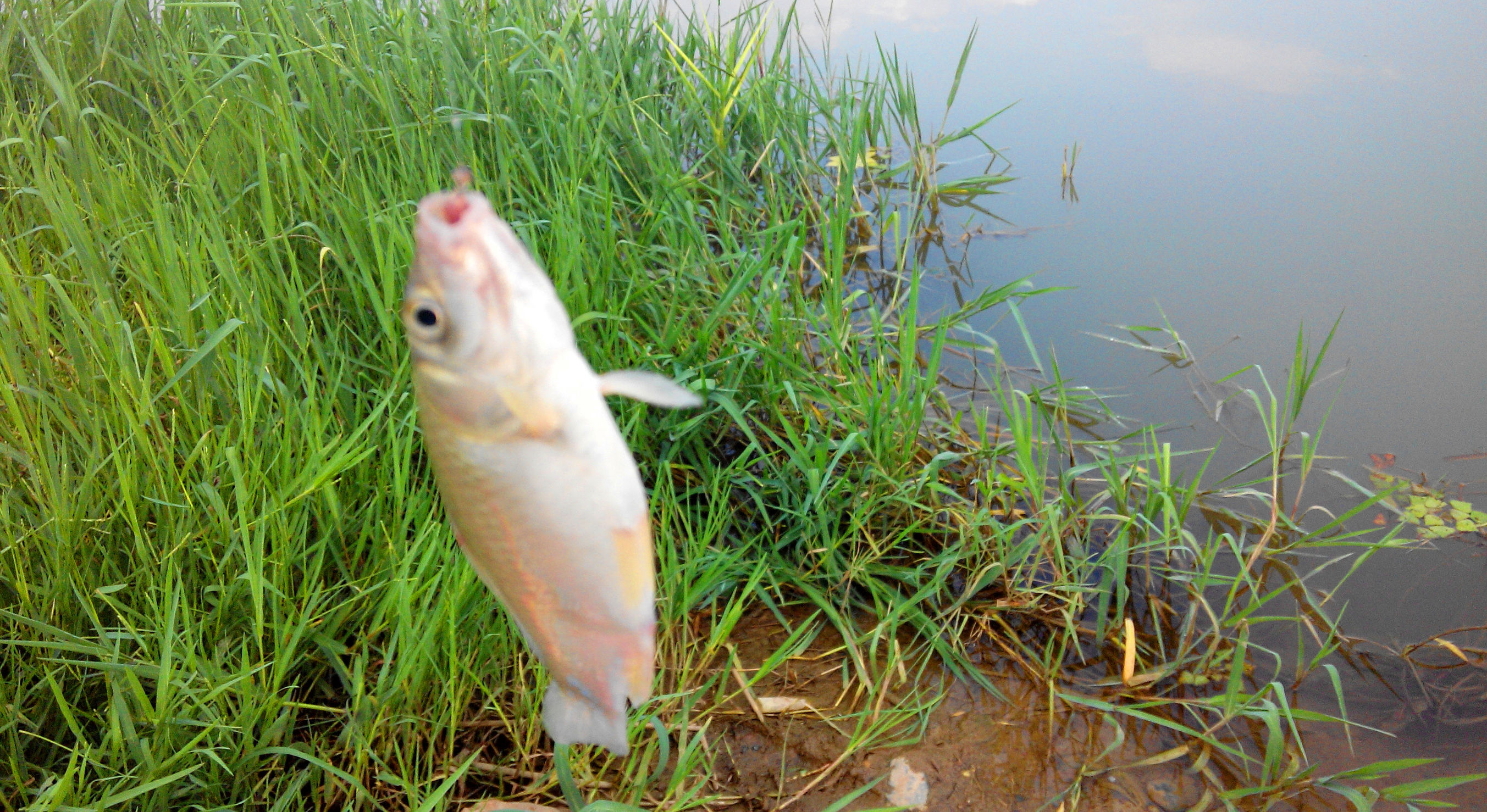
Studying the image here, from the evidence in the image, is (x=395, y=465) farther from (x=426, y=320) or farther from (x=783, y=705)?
(x=426, y=320)

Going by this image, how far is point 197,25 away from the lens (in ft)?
9.34

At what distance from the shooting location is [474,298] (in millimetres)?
517

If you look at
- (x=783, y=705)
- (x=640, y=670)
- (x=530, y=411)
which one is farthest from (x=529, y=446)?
(x=783, y=705)

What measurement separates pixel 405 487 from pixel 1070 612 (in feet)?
5.66

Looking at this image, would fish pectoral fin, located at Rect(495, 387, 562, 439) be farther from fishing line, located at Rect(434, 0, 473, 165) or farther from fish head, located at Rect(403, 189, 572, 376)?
fishing line, located at Rect(434, 0, 473, 165)

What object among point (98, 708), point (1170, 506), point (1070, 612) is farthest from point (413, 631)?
point (1170, 506)

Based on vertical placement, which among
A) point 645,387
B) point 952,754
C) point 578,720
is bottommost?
point 952,754

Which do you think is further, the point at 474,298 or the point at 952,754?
the point at 952,754

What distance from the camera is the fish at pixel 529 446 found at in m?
0.52

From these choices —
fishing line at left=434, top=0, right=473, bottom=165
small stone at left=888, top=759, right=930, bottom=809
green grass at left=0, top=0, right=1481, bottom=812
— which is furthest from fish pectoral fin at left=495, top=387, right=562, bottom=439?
fishing line at left=434, top=0, right=473, bottom=165

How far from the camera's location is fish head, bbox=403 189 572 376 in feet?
1.64

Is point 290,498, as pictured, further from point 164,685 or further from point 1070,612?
point 1070,612

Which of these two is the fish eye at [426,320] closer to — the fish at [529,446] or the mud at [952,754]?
the fish at [529,446]

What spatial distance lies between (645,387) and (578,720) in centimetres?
27
